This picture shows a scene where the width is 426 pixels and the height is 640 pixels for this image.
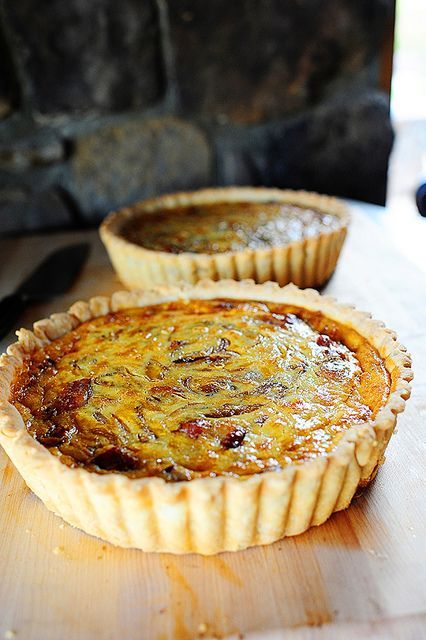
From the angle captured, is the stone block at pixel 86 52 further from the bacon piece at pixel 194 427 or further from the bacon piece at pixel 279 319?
the bacon piece at pixel 194 427

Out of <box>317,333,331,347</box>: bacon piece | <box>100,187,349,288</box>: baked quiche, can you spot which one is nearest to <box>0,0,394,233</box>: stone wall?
<box>100,187,349,288</box>: baked quiche

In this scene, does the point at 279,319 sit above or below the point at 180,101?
below

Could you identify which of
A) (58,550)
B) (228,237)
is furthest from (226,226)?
(58,550)

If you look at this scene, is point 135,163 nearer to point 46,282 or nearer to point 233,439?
point 46,282

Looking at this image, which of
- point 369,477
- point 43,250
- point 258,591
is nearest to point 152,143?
point 43,250

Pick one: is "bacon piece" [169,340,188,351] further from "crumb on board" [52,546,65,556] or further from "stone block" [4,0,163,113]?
"stone block" [4,0,163,113]

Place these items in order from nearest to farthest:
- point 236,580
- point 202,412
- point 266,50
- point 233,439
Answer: point 236,580, point 233,439, point 202,412, point 266,50

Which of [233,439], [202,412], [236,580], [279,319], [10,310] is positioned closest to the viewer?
[236,580]
